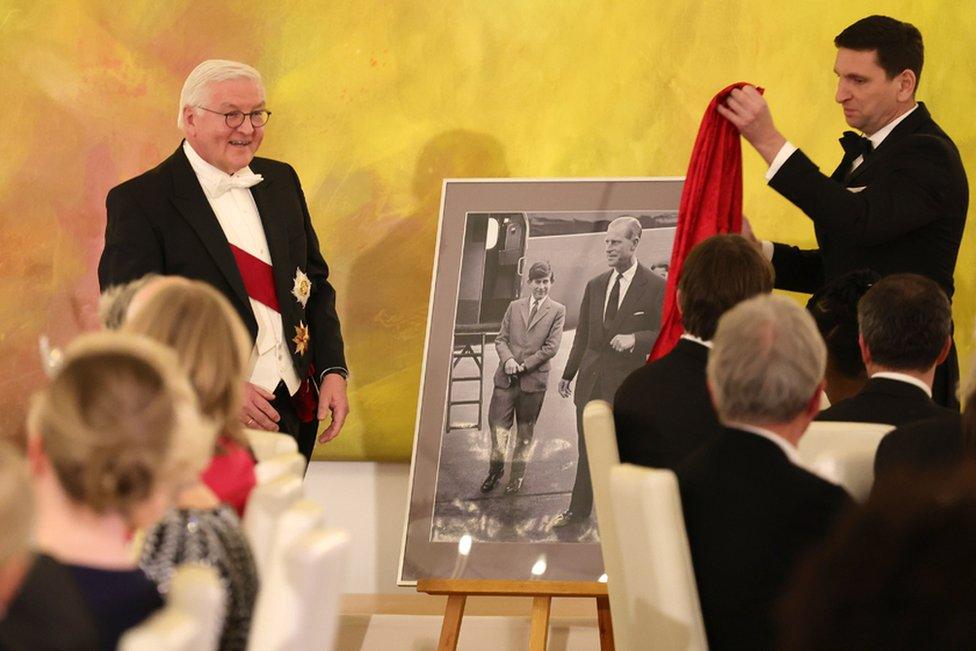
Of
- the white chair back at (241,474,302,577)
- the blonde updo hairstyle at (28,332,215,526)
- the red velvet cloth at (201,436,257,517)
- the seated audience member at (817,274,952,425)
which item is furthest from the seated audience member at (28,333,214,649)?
the seated audience member at (817,274,952,425)

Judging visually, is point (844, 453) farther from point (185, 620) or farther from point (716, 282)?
point (185, 620)

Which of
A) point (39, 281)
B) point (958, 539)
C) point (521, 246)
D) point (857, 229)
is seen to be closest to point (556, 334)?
point (521, 246)

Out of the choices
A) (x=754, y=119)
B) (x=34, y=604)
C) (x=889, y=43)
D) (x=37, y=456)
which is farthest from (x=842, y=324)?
(x=34, y=604)

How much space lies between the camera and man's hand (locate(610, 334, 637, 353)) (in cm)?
459

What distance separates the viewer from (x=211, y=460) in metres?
2.42

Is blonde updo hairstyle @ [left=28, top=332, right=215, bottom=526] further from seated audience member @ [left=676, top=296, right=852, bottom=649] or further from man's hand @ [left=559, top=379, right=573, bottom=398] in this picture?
man's hand @ [left=559, top=379, right=573, bottom=398]

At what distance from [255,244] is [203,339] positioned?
71.7 inches

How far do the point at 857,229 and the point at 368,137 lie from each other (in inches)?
85.5

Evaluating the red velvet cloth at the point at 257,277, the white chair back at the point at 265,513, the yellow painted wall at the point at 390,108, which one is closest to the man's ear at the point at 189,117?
the red velvet cloth at the point at 257,277

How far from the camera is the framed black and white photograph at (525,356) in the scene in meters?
4.41

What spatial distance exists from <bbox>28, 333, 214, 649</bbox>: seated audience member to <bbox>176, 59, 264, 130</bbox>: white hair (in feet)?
7.87

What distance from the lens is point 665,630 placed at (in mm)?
2406

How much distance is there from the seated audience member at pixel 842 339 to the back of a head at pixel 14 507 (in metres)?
2.69

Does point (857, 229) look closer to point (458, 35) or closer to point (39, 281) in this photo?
point (458, 35)
